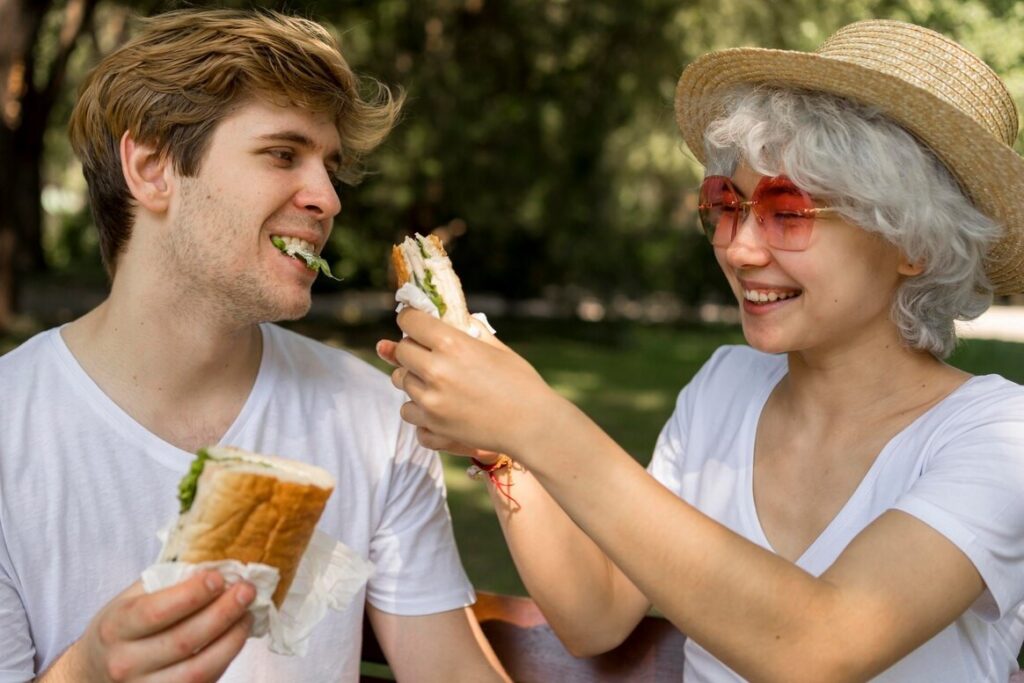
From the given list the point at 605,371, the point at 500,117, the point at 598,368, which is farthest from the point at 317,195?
the point at 500,117

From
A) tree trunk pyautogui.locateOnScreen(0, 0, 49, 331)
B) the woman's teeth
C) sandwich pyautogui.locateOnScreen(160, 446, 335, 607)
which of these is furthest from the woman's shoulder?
tree trunk pyautogui.locateOnScreen(0, 0, 49, 331)

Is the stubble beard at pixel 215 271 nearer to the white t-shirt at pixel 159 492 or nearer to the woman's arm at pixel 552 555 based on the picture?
the white t-shirt at pixel 159 492

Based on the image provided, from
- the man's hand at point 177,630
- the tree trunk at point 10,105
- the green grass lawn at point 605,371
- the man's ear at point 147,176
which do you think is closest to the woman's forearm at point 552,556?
the man's hand at point 177,630

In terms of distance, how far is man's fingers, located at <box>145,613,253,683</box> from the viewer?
185 centimetres

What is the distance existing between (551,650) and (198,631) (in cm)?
139

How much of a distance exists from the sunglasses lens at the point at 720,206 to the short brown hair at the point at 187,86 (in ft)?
3.12

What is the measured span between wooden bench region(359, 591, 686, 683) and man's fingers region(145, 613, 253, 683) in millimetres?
1110

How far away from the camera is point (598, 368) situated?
14.3m

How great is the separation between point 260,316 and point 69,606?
30.1 inches

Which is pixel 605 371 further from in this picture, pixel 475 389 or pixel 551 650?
pixel 475 389

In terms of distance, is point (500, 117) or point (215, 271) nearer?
point (215, 271)

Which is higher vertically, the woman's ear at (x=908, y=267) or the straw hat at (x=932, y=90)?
the straw hat at (x=932, y=90)

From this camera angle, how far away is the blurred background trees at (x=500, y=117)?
14297 millimetres

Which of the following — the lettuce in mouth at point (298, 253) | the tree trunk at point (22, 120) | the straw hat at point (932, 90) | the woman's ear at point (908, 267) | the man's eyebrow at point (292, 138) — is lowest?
the tree trunk at point (22, 120)
